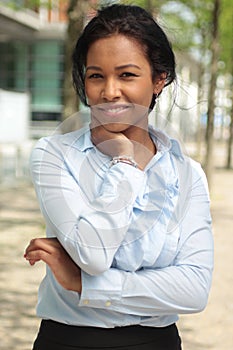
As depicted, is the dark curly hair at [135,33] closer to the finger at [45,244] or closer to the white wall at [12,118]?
the finger at [45,244]

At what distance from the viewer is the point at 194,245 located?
1.74 m

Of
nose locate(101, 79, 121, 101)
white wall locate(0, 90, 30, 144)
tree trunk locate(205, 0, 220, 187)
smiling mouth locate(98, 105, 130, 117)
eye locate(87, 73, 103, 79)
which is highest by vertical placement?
eye locate(87, 73, 103, 79)

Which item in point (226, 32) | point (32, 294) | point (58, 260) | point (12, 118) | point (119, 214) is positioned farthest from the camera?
point (226, 32)

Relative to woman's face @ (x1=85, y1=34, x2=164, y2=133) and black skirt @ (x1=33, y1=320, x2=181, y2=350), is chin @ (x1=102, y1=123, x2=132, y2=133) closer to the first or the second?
woman's face @ (x1=85, y1=34, x2=164, y2=133)

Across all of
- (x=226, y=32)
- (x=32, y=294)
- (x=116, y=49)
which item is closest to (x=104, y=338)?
(x=116, y=49)

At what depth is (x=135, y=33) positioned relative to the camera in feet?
5.55

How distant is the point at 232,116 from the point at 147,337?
20520 mm

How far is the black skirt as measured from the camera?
66.1 inches

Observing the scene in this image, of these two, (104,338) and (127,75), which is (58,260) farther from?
(127,75)

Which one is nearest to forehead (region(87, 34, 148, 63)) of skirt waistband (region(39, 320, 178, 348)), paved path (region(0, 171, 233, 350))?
skirt waistband (region(39, 320, 178, 348))

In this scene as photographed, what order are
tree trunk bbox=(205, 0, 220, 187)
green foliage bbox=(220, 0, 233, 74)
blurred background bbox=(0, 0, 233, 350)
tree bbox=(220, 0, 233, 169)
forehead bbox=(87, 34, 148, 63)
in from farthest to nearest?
tree bbox=(220, 0, 233, 169)
green foliage bbox=(220, 0, 233, 74)
tree trunk bbox=(205, 0, 220, 187)
blurred background bbox=(0, 0, 233, 350)
forehead bbox=(87, 34, 148, 63)

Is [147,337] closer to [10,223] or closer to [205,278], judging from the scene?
[205,278]

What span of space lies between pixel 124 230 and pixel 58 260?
8.2 inches

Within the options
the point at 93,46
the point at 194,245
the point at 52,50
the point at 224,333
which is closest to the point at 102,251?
the point at 194,245
